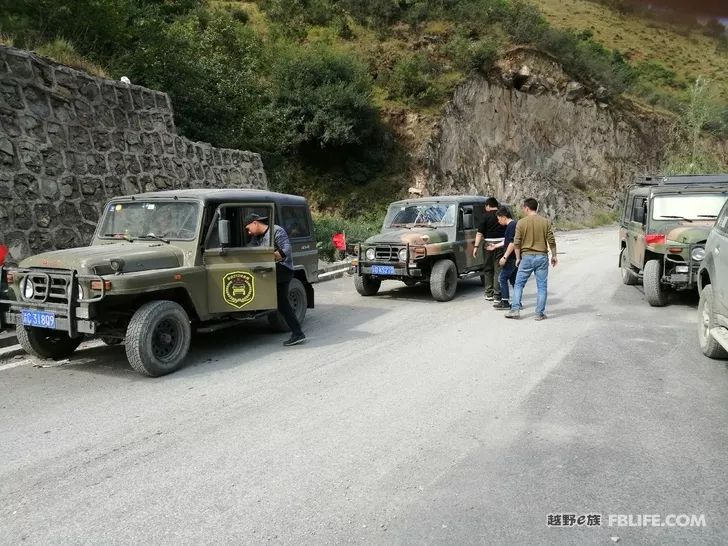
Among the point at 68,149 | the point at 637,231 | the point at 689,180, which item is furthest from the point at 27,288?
the point at 689,180

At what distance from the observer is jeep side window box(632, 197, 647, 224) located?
11.0m

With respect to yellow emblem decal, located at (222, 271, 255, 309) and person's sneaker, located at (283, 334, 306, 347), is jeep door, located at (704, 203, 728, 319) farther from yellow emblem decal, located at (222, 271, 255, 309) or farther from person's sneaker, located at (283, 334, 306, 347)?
yellow emblem decal, located at (222, 271, 255, 309)

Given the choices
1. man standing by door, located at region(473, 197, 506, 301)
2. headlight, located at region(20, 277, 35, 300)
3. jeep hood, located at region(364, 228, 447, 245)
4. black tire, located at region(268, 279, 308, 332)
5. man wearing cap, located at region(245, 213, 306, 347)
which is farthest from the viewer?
jeep hood, located at region(364, 228, 447, 245)

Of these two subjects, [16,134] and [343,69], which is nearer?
[16,134]

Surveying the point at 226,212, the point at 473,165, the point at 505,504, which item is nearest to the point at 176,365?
the point at 226,212

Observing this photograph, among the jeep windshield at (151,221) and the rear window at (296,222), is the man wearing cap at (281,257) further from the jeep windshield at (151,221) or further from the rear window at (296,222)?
the rear window at (296,222)

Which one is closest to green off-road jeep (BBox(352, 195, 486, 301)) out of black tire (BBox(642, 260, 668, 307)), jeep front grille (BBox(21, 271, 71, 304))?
black tire (BBox(642, 260, 668, 307))

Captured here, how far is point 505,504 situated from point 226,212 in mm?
5068

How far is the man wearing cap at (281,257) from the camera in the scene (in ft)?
24.1

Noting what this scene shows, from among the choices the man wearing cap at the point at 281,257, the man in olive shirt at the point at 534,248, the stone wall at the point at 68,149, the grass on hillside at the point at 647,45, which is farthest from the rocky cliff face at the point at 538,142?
the man wearing cap at the point at 281,257

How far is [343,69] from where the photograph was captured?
27.4 meters

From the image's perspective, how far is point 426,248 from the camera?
1064cm

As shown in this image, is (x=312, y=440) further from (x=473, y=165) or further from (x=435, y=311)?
(x=473, y=165)

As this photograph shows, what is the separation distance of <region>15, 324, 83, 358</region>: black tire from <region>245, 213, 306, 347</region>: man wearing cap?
2.39 meters
